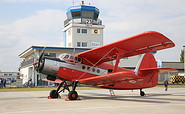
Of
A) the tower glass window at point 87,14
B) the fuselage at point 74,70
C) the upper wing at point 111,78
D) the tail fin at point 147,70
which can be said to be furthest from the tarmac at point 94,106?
the tower glass window at point 87,14

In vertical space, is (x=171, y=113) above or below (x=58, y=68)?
below

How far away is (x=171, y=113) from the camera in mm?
8273

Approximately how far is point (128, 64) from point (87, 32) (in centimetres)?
1013

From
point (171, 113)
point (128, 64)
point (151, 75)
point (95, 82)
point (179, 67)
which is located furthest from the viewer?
point (179, 67)

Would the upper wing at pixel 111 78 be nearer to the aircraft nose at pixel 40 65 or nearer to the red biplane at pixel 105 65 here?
the red biplane at pixel 105 65

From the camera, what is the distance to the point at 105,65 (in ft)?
50.4

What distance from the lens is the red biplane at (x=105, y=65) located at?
1204 centimetres

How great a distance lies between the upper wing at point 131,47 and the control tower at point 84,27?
27462mm

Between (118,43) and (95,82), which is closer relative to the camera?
(118,43)

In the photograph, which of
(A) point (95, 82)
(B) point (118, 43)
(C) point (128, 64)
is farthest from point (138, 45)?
(C) point (128, 64)

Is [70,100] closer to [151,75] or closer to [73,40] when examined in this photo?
[151,75]

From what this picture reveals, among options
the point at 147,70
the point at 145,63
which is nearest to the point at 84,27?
the point at 145,63

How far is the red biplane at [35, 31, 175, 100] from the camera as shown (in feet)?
39.5

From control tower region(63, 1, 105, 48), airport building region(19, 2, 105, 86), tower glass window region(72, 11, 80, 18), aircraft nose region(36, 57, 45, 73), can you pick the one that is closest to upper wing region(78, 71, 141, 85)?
aircraft nose region(36, 57, 45, 73)
